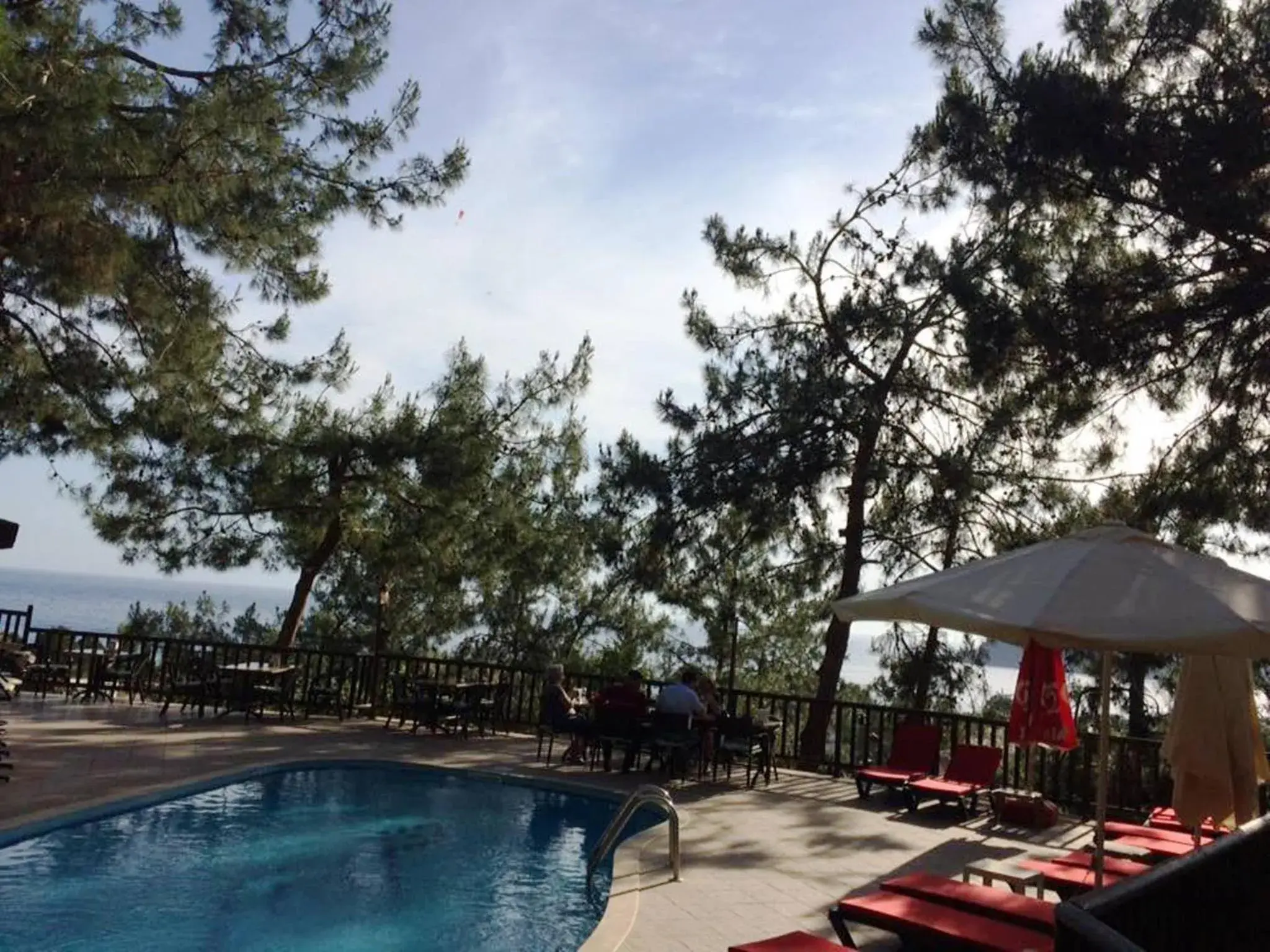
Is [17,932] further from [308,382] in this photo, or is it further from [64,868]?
[308,382]

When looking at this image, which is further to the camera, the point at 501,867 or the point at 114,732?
the point at 114,732

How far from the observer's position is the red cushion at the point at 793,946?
4.07m

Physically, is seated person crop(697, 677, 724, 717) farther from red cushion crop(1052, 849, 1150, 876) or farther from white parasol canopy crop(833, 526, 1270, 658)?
white parasol canopy crop(833, 526, 1270, 658)

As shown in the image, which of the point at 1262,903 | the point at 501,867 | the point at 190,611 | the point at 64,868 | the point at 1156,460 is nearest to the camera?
the point at 1262,903

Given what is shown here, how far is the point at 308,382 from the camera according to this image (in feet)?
46.8

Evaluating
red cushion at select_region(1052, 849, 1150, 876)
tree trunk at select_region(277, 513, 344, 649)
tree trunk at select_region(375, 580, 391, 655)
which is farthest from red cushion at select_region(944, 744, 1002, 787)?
tree trunk at select_region(375, 580, 391, 655)

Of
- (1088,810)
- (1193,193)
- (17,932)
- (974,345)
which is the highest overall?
(1193,193)

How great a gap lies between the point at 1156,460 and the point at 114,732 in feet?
35.5

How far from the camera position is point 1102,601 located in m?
4.24

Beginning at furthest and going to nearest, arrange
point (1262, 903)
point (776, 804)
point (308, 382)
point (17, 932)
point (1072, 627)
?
1. point (308, 382)
2. point (776, 804)
3. point (17, 932)
4. point (1072, 627)
5. point (1262, 903)

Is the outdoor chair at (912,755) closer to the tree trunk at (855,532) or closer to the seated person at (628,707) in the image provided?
the seated person at (628,707)

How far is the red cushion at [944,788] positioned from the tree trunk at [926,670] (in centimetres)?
503

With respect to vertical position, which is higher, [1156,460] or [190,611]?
[1156,460]

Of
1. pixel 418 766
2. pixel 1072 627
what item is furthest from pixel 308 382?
pixel 1072 627
